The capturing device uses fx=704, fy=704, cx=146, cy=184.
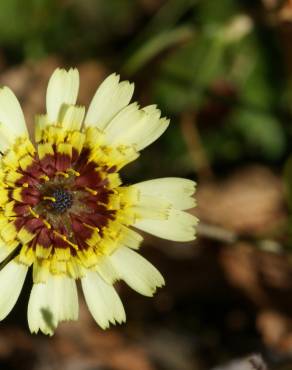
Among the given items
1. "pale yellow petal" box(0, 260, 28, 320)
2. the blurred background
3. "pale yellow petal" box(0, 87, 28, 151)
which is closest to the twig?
the blurred background

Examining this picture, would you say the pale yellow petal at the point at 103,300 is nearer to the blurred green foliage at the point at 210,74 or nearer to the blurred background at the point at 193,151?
the blurred background at the point at 193,151

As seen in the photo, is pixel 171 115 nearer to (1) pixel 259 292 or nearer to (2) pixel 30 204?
(1) pixel 259 292

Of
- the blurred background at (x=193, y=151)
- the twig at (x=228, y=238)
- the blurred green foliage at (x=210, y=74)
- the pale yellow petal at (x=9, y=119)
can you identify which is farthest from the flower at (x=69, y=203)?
the blurred green foliage at (x=210, y=74)

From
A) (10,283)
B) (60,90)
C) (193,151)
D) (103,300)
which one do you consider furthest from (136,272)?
(193,151)

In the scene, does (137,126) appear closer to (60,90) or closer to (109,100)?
(109,100)

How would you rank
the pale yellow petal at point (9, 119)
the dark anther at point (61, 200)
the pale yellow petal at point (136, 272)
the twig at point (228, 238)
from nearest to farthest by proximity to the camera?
the pale yellow petal at point (9, 119), the pale yellow petal at point (136, 272), the dark anther at point (61, 200), the twig at point (228, 238)

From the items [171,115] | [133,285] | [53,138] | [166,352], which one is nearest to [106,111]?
[53,138]
